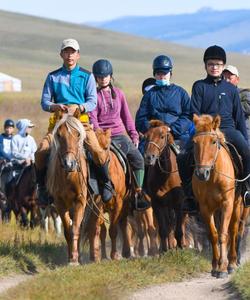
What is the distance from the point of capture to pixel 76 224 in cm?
1215

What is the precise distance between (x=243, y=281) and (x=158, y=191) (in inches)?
138

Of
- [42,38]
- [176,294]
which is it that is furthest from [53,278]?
[42,38]

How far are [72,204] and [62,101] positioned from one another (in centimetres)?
138

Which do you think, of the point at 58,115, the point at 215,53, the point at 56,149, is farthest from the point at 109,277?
the point at 215,53

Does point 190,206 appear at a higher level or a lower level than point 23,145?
lower

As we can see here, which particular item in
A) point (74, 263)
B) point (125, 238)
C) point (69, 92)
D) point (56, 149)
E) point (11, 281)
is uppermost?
point (69, 92)

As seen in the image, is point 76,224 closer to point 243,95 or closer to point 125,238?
point 125,238

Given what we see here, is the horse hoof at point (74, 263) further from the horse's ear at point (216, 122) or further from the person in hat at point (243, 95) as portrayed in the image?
the person in hat at point (243, 95)

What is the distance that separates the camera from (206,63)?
41.0 ft

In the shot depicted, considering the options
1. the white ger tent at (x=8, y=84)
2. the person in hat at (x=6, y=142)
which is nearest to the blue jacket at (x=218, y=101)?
the person in hat at (x=6, y=142)

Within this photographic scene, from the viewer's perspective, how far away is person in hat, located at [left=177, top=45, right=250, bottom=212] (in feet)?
40.2

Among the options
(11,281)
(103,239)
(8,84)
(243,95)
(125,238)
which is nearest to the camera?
(11,281)

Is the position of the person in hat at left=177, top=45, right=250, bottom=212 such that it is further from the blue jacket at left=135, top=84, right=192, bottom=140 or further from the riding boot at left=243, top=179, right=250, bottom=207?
the blue jacket at left=135, top=84, right=192, bottom=140

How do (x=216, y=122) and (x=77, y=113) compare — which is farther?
(x=77, y=113)
